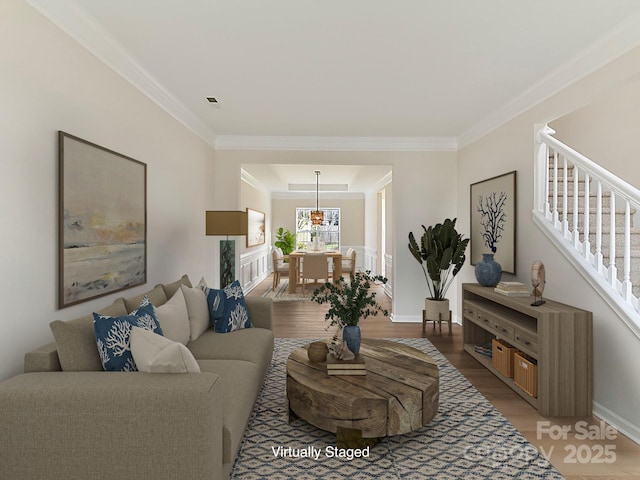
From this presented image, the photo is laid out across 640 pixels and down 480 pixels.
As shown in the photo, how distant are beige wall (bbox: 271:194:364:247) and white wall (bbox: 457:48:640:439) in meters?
7.32

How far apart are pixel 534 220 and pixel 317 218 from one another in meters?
6.35

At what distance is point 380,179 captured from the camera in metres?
8.98

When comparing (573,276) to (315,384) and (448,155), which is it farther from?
(448,155)

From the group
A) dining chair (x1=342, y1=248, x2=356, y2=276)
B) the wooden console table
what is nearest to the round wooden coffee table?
the wooden console table

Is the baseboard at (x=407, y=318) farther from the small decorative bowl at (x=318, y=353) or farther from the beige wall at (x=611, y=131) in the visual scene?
the small decorative bowl at (x=318, y=353)

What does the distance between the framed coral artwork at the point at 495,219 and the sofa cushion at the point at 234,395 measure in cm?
292

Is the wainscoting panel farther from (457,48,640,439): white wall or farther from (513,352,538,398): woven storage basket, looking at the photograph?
(513,352,538,398): woven storage basket

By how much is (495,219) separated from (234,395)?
353 centimetres

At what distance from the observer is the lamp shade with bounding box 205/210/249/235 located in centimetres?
429

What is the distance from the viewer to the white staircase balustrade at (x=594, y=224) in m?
2.57

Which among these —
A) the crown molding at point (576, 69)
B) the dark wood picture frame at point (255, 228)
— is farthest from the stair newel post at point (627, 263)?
the dark wood picture frame at point (255, 228)

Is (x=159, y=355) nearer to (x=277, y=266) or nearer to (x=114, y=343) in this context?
(x=114, y=343)

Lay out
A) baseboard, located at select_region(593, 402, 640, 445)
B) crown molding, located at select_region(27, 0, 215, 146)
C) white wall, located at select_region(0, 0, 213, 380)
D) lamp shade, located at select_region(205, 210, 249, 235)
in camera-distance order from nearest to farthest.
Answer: white wall, located at select_region(0, 0, 213, 380) → crown molding, located at select_region(27, 0, 215, 146) → baseboard, located at select_region(593, 402, 640, 445) → lamp shade, located at select_region(205, 210, 249, 235)

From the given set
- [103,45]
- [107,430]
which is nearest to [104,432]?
[107,430]
